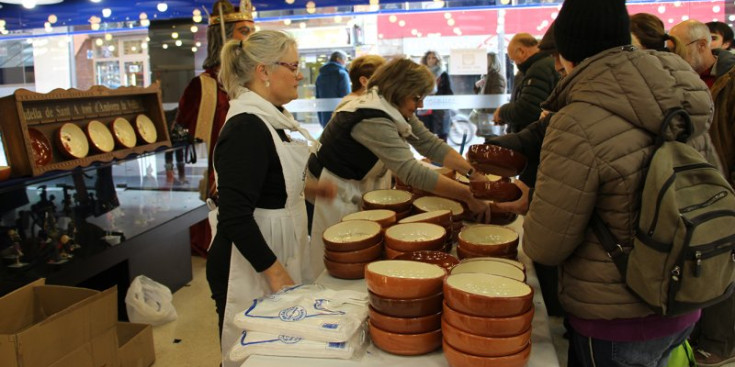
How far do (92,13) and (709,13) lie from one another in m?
6.79

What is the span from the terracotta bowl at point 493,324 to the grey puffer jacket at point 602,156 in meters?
0.22

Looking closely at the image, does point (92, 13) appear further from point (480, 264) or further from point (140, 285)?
point (480, 264)

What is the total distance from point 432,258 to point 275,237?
59cm

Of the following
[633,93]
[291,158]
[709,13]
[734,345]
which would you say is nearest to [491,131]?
[709,13]

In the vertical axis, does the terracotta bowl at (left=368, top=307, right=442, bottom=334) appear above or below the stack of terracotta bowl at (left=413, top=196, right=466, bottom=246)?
below

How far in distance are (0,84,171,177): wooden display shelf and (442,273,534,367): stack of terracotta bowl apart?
2320mm

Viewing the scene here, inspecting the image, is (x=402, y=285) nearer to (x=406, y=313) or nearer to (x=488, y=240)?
(x=406, y=313)

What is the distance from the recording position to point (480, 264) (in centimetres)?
152

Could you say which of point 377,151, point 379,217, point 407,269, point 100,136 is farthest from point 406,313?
point 100,136

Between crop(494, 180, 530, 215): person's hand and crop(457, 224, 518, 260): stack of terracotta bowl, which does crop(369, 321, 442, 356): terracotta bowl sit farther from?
crop(494, 180, 530, 215): person's hand

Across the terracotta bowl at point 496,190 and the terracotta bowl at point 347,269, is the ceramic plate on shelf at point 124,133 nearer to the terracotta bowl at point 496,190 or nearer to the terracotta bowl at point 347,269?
the terracotta bowl at point 347,269

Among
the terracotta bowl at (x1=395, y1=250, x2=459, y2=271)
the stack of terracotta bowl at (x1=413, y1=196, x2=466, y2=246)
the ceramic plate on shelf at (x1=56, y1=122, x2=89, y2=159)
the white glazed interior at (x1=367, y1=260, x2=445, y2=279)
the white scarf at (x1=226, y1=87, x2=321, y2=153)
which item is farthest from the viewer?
the ceramic plate on shelf at (x1=56, y1=122, x2=89, y2=159)

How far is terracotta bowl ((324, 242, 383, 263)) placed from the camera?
1666 mm

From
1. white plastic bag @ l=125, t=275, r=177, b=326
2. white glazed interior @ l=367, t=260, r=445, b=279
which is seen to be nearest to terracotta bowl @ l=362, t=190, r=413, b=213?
white glazed interior @ l=367, t=260, r=445, b=279
